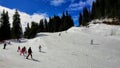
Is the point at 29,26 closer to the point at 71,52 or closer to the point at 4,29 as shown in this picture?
the point at 4,29

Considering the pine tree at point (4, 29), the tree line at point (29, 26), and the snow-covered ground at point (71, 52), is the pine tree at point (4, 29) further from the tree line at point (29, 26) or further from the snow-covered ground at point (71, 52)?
the snow-covered ground at point (71, 52)

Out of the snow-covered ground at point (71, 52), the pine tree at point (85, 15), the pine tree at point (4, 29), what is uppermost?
the pine tree at point (85, 15)

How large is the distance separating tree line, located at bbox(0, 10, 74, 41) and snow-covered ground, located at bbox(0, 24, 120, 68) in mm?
15559

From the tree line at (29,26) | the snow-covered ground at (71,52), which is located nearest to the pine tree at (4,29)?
the tree line at (29,26)

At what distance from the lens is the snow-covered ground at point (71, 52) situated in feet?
106

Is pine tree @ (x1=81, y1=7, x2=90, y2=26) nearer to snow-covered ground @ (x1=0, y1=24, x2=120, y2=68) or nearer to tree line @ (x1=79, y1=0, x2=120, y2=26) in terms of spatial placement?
tree line @ (x1=79, y1=0, x2=120, y2=26)

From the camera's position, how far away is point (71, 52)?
47.2 m

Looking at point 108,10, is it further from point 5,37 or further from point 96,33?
point 5,37

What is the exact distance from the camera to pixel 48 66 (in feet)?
100

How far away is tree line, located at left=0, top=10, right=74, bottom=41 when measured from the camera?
79.7m

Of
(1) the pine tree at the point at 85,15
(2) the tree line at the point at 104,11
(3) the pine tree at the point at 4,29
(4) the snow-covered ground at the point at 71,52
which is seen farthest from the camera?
(1) the pine tree at the point at 85,15

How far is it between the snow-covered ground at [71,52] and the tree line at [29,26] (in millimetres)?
15559

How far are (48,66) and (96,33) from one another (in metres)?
53.3

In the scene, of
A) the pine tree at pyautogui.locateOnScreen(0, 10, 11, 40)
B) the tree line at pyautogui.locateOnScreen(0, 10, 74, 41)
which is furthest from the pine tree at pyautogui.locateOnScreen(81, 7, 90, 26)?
the pine tree at pyautogui.locateOnScreen(0, 10, 11, 40)
